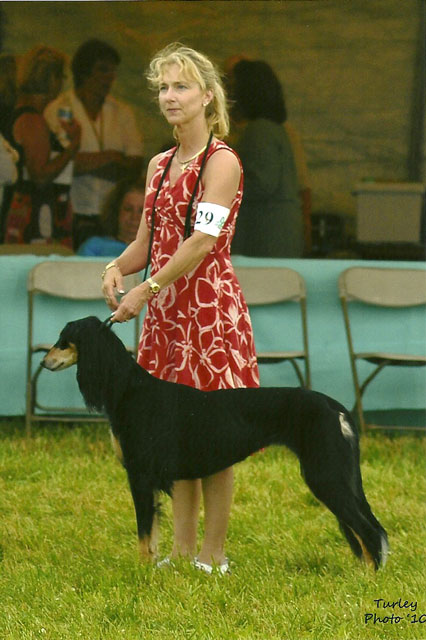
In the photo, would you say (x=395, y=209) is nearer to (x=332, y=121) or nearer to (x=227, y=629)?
(x=332, y=121)

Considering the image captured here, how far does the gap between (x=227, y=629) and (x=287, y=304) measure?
314 cm

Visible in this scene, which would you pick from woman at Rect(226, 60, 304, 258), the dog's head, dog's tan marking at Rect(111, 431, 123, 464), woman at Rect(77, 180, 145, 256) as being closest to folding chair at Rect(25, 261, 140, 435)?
woman at Rect(77, 180, 145, 256)

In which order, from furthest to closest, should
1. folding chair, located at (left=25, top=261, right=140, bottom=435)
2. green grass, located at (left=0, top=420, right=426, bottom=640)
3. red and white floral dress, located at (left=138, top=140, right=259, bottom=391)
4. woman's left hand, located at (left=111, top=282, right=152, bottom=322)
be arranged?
1. folding chair, located at (left=25, top=261, right=140, bottom=435)
2. red and white floral dress, located at (left=138, top=140, right=259, bottom=391)
3. woman's left hand, located at (left=111, top=282, right=152, bottom=322)
4. green grass, located at (left=0, top=420, right=426, bottom=640)

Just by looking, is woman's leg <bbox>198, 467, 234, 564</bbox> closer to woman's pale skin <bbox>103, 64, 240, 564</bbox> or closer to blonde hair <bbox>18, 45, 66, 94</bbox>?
woman's pale skin <bbox>103, 64, 240, 564</bbox>

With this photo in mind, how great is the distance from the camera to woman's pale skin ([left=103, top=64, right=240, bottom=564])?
11.1 feet

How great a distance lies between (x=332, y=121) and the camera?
5.95 meters

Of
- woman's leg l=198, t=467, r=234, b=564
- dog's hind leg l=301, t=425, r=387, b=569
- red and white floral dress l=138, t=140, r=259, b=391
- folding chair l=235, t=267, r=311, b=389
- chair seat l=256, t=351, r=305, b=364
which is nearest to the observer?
dog's hind leg l=301, t=425, r=387, b=569

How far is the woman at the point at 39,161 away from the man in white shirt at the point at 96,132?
0.17 feet

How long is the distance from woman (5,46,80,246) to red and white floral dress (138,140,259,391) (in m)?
2.46

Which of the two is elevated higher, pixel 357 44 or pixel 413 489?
pixel 357 44

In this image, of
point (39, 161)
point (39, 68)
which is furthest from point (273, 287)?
point (39, 68)

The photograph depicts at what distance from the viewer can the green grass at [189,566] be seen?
10.2ft

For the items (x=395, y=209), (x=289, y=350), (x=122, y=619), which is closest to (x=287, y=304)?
(x=289, y=350)

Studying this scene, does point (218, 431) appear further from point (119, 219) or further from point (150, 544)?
point (119, 219)
